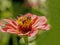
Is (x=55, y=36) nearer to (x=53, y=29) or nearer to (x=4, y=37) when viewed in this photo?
(x=53, y=29)

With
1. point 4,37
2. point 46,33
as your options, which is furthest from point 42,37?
point 4,37

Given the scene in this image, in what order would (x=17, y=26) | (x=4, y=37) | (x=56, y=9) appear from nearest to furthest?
(x=17, y=26) < (x=56, y=9) < (x=4, y=37)

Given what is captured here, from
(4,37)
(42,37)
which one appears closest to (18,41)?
(42,37)

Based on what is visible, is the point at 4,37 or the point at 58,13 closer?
the point at 58,13

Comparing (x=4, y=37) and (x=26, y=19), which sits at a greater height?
(x=4, y=37)

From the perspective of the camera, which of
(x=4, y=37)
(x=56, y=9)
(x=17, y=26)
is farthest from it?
(x=4, y=37)

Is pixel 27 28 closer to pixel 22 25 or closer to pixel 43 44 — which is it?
pixel 22 25
